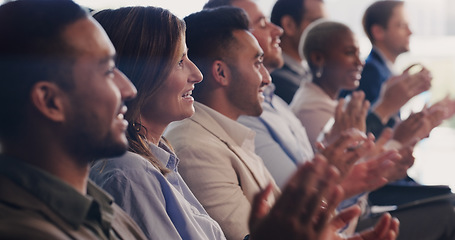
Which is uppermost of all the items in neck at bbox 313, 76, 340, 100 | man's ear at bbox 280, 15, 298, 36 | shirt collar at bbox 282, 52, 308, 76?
man's ear at bbox 280, 15, 298, 36

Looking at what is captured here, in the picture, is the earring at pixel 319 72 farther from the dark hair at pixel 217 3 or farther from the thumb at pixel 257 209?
the thumb at pixel 257 209

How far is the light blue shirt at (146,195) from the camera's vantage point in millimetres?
1108

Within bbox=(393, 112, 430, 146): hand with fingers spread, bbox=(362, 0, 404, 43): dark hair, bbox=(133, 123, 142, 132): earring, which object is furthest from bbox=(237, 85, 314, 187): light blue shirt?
bbox=(362, 0, 404, 43): dark hair

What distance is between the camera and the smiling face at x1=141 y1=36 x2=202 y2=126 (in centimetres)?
134

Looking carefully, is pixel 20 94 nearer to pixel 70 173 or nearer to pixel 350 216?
pixel 70 173

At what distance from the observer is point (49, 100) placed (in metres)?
0.78

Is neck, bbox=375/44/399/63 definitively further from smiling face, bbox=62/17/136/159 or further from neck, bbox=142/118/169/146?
smiling face, bbox=62/17/136/159

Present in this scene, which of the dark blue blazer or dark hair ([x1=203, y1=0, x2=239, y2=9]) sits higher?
dark hair ([x1=203, y1=0, x2=239, y2=9])

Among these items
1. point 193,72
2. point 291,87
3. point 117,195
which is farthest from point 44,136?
point 291,87

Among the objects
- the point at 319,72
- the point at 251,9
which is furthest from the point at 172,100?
the point at 319,72

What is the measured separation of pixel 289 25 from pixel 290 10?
76mm

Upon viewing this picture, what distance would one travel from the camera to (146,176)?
114cm

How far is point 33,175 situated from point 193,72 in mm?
679

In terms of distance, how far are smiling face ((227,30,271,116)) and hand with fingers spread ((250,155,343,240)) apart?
3.21 feet
